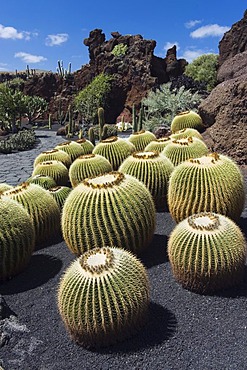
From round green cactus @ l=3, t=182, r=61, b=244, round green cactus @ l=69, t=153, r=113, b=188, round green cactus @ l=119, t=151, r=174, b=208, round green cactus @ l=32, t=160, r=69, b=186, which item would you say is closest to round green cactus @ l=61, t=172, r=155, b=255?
round green cactus @ l=3, t=182, r=61, b=244

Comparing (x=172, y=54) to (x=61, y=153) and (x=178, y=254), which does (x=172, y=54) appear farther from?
(x=178, y=254)

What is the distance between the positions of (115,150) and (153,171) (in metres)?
2.37

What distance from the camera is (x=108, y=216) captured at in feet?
14.2

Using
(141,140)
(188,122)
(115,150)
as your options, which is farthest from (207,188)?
(188,122)

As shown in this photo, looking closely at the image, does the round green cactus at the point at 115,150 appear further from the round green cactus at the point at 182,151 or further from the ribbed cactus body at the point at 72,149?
the ribbed cactus body at the point at 72,149

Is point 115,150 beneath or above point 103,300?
above

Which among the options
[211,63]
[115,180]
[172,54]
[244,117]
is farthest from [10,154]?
[211,63]

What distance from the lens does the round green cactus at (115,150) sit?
8.22 meters

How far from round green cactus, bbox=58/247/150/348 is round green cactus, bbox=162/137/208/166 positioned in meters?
3.89

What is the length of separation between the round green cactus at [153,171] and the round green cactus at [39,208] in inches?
52.3

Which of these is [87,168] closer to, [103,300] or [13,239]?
[13,239]

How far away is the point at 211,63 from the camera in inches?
1448

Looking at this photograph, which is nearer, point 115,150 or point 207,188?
point 207,188

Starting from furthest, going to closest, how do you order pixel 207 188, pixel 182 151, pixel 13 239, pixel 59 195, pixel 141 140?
pixel 141 140 → pixel 182 151 → pixel 59 195 → pixel 207 188 → pixel 13 239
